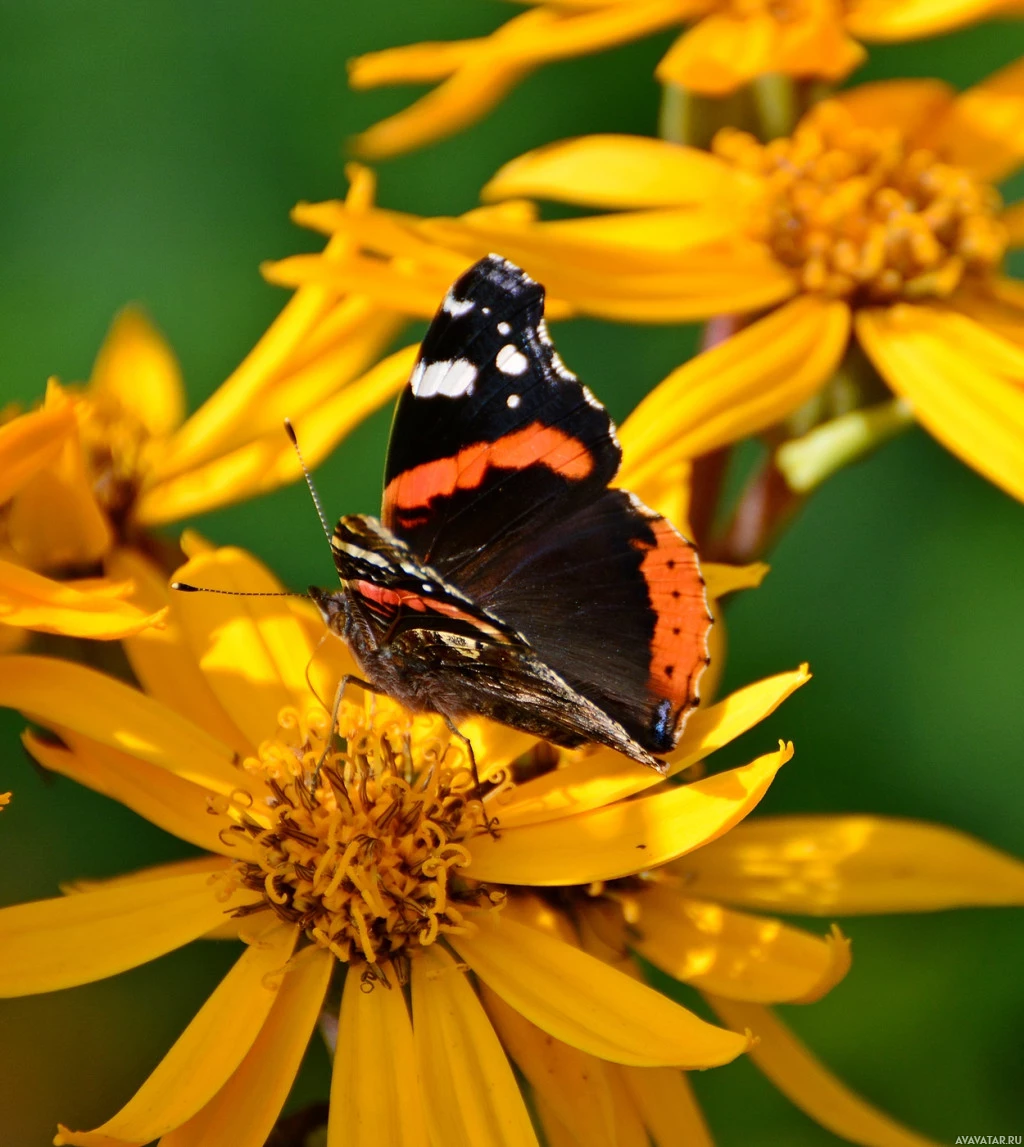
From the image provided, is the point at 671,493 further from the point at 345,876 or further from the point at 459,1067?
the point at 459,1067

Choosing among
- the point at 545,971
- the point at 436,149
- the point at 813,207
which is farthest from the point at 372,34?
the point at 545,971

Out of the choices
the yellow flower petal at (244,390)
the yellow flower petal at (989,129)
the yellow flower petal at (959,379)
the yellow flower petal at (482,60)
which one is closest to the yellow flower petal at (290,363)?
the yellow flower petal at (244,390)

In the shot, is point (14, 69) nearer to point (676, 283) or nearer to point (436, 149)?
point (436, 149)

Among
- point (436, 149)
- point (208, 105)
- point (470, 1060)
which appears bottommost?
point (470, 1060)

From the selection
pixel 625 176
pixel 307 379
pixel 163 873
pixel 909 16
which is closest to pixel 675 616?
pixel 163 873

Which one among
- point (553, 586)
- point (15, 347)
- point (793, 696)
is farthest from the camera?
point (15, 347)
